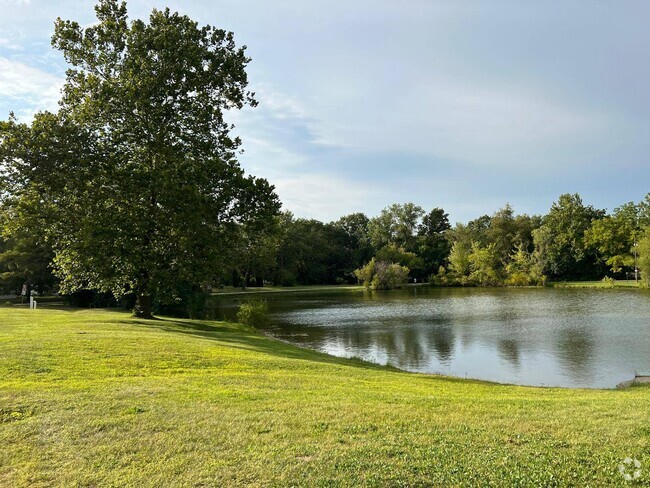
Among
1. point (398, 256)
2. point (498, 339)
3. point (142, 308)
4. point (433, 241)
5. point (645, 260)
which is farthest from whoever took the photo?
point (433, 241)

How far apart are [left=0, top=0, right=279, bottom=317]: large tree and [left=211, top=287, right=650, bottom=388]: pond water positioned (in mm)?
8034

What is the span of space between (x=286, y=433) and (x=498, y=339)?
21558mm

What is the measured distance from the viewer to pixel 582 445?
5457 mm

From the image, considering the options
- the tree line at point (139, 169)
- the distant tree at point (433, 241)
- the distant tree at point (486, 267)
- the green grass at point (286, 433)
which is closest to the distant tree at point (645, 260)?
the distant tree at point (486, 267)

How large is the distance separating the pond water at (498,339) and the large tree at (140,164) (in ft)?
26.4

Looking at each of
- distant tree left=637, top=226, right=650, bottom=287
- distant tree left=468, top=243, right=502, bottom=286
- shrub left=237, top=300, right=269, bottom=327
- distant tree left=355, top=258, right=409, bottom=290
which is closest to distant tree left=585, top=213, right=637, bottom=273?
distant tree left=637, top=226, right=650, bottom=287

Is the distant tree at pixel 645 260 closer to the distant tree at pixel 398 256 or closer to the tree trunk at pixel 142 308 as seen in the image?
the distant tree at pixel 398 256

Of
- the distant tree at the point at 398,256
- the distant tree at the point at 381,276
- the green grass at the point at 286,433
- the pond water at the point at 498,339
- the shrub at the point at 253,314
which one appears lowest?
the pond water at the point at 498,339

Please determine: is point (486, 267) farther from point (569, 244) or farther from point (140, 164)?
point (140, 164)

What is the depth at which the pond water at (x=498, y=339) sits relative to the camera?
58.7 ft

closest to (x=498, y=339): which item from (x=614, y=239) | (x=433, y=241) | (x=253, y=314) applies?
(x=253, y=314)

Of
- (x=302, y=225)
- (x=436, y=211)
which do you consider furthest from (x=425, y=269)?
(x=302, y=225)

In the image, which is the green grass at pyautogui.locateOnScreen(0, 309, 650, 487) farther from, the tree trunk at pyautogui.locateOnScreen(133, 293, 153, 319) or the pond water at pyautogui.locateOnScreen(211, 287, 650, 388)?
the tree trunk at pyautogui.locateOnScreen(133, 293, 153, 319)

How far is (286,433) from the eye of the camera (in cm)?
599
